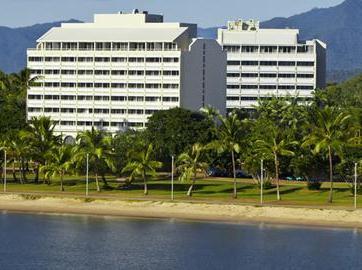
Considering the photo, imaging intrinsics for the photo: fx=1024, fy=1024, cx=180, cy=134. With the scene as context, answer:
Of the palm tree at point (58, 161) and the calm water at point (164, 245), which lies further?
the palm tree at point (58, 161)

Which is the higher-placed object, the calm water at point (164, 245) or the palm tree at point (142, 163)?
the palm tree at point (142, 163)

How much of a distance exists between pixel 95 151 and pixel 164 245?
1314 inches

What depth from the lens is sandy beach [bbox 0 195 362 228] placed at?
116m

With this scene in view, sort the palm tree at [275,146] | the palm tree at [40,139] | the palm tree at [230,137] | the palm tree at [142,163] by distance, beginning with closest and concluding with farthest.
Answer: the palm tree at [230,137], the palm tree at [275,146], the palm tree at [142,163], the palm tree at [40,139]

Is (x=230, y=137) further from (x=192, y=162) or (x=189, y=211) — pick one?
(x=189, y=211)

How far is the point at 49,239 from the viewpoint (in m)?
106

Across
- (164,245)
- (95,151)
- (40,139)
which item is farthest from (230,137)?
(164,245)

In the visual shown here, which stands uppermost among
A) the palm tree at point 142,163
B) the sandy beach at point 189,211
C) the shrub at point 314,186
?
the palm tree at point 142,163

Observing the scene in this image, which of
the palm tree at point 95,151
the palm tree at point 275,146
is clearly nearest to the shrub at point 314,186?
the palm tree at point 275,146

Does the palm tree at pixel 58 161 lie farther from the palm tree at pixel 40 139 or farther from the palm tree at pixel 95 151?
the palm tree at pixel 40 139

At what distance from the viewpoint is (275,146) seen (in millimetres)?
129500

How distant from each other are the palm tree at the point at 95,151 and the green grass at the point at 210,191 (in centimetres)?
384

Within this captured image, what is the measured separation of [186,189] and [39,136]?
72.6 feet

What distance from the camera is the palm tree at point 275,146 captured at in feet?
424
